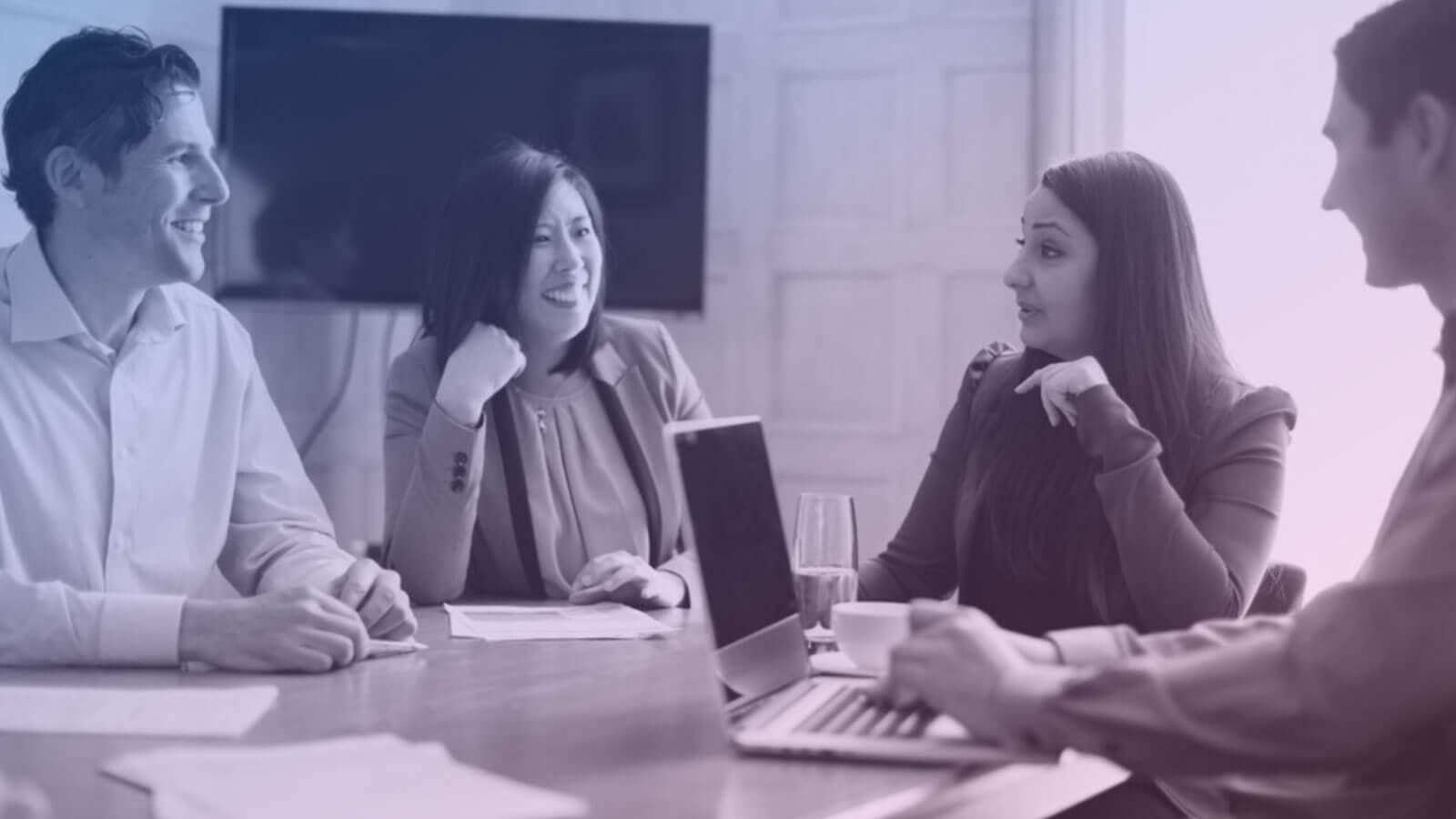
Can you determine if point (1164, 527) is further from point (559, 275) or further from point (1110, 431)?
point (559, 275)

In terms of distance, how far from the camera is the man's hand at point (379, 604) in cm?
158

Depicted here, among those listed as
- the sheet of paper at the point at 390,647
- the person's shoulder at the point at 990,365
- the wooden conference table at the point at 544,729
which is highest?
the person's shoulder at the point at 990,365

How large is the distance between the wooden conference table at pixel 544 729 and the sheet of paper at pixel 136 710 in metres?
0.02

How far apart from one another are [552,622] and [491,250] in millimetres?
979

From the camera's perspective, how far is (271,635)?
1412 mm

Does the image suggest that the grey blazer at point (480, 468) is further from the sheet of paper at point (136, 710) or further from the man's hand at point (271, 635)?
the sheet of paper at point (136, 710)

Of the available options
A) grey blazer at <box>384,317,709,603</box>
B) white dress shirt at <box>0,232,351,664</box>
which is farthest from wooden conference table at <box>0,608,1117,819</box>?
grey blazer at <box>384,317,709,603</box>

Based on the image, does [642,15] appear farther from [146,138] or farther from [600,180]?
[146,138]

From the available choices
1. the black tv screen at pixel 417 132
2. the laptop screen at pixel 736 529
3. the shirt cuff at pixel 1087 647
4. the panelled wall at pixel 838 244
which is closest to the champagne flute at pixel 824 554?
the laptop screen at pixel 736 529

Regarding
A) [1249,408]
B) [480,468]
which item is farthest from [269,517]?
[1249,408]

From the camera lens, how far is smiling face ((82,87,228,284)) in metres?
1.93

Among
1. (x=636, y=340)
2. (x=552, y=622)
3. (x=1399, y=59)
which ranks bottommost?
(x=552, y=622)

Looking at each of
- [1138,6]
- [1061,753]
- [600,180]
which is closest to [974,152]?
[1138,6]

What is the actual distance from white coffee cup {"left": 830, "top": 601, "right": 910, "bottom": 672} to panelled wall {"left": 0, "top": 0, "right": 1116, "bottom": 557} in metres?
2.29
